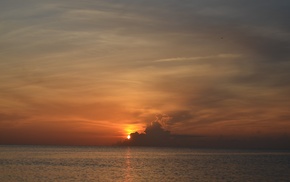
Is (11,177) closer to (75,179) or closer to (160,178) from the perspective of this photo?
(75,179)

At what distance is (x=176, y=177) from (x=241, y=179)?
36.4 ft

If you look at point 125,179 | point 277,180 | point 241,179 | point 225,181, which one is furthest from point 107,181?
point 277,180

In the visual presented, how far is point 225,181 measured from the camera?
2427 inches

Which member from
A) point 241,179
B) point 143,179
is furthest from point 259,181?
point 143,179

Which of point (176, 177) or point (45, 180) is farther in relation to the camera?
point (176, 177)

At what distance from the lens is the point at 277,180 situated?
6519 cm

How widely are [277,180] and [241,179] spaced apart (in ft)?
20.0

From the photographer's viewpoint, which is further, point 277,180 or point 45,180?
point 277,180

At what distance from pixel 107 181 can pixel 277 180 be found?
29084mm

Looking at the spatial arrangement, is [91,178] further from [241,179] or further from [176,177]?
[241,179]

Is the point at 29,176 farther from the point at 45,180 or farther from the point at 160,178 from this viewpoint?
the point at 160,178

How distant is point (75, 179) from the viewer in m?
61.0

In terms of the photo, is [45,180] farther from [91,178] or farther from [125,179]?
[125,179]

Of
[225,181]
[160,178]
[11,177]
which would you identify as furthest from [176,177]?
[11,177]
